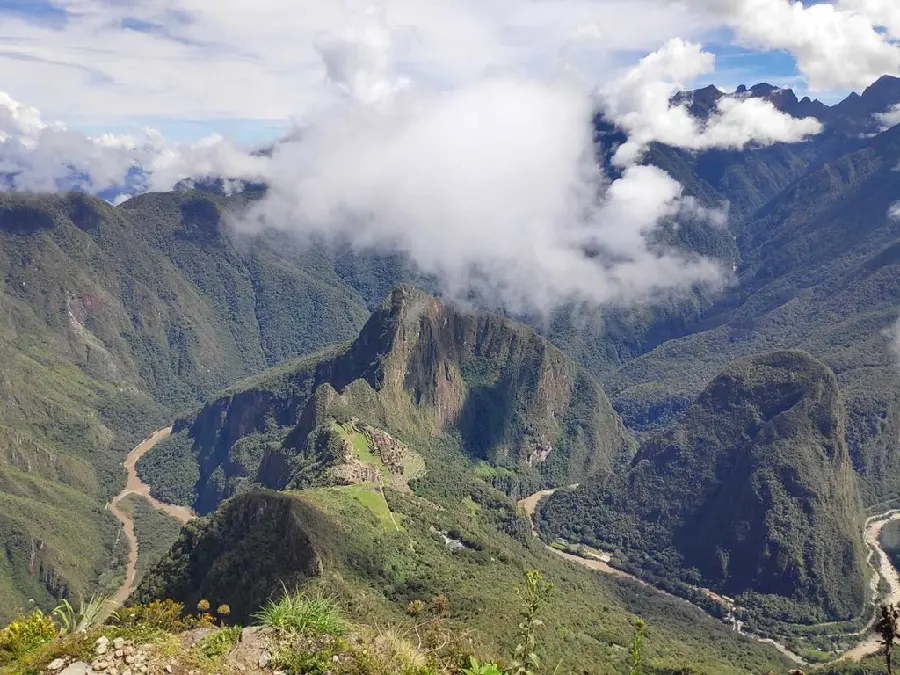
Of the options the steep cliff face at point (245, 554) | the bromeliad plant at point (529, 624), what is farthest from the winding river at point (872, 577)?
the bromeliad plant at point (529, 624)

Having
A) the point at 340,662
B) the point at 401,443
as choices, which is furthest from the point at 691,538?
the point at 340,662

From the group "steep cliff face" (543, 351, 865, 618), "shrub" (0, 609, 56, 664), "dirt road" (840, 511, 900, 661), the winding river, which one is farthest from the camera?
"steep cliff face" (543, 351, 865, 618)

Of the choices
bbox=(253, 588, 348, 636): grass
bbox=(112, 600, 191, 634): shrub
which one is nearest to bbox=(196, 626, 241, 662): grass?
bbox=(253, 588, 348, 636): grass

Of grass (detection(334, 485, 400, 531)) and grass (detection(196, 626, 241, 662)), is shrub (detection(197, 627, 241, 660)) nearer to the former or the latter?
grass (detection(196, 626, 241, 662))

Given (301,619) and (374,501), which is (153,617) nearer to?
(301,619)

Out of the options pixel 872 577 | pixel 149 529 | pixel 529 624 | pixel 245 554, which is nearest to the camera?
pixel 529 624

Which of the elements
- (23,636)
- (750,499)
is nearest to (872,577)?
(750,499)

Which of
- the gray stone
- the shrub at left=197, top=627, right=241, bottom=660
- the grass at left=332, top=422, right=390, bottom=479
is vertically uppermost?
the gray stone

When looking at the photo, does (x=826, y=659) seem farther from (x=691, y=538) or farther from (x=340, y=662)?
(x=340, y=662)

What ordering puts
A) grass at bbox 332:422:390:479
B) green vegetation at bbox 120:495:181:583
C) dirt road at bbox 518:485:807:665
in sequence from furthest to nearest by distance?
green vegetation at bbox 120:495:181:583 → grass at bbox 332:422:390:479 → dirt road at bbox 518:485:807:665
